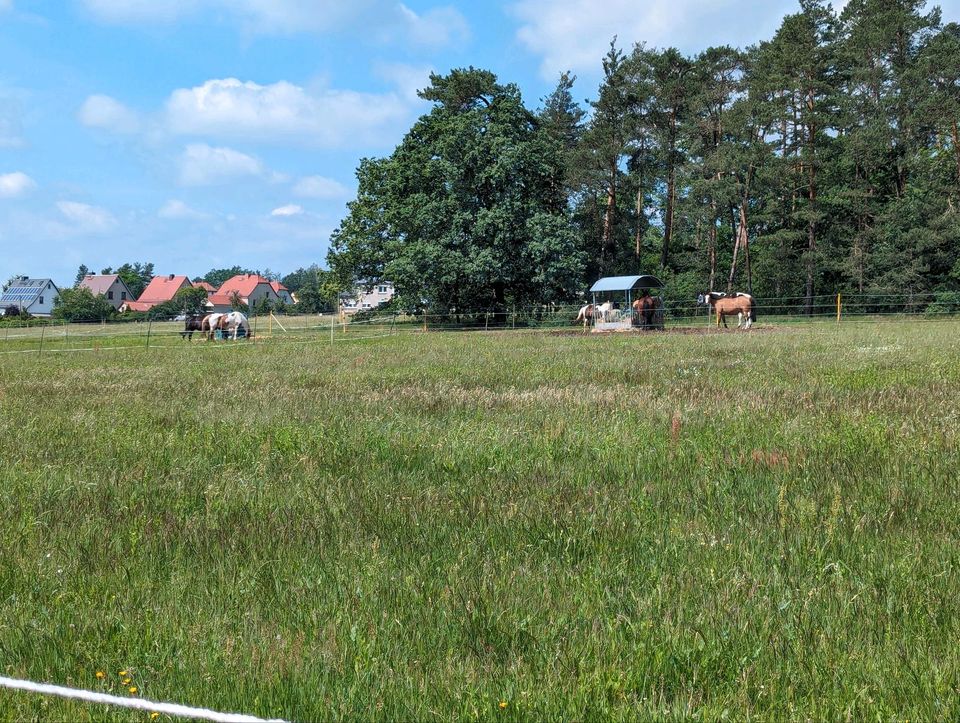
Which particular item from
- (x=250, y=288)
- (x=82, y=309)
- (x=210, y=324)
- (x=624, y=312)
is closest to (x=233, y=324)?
(x=210, y=324)

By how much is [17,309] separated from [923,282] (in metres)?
122

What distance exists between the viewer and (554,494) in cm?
512

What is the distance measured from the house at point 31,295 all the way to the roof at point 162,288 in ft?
60.4

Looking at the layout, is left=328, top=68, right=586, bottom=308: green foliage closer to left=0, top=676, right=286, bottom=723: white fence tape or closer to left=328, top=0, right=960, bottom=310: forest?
left=328, top=0, right=960, bottom=310: forest

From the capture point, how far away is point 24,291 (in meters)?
129

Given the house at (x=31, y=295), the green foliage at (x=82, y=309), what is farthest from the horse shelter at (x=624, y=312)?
the house at (x=31, y=295)

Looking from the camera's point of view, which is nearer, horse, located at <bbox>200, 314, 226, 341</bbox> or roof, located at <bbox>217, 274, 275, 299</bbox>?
horse, located at <bbox>200, 314, 226, 341</bbox>

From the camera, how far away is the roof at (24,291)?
128 meters

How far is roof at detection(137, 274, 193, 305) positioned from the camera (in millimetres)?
149250

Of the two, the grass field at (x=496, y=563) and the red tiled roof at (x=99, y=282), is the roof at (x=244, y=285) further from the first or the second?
the grass field at (x=496, y=563)

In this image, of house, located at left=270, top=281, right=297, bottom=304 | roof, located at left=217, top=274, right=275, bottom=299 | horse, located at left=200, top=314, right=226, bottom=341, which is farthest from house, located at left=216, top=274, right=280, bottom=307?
horse, located at left=200, top=314, right=226, bottom=341

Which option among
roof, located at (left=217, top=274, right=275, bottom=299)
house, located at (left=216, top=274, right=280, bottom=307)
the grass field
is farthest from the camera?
roof, located at (left=217, top=274, right=275, bottom=299)

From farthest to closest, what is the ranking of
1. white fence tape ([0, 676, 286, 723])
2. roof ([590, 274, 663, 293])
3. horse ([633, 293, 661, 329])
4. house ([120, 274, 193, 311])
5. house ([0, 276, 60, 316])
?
house ([120, 274, 193, 311]) → house ([0, 276, 60, 316]) → roof ([590, 274, 663, 293]) → horse ([633, 293, 661, 329]) → white fence tape ([0, 676, 286, 723])

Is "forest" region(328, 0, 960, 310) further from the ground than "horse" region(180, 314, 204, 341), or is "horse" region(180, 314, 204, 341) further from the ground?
"forest" region(328, 0, 960, 310)
